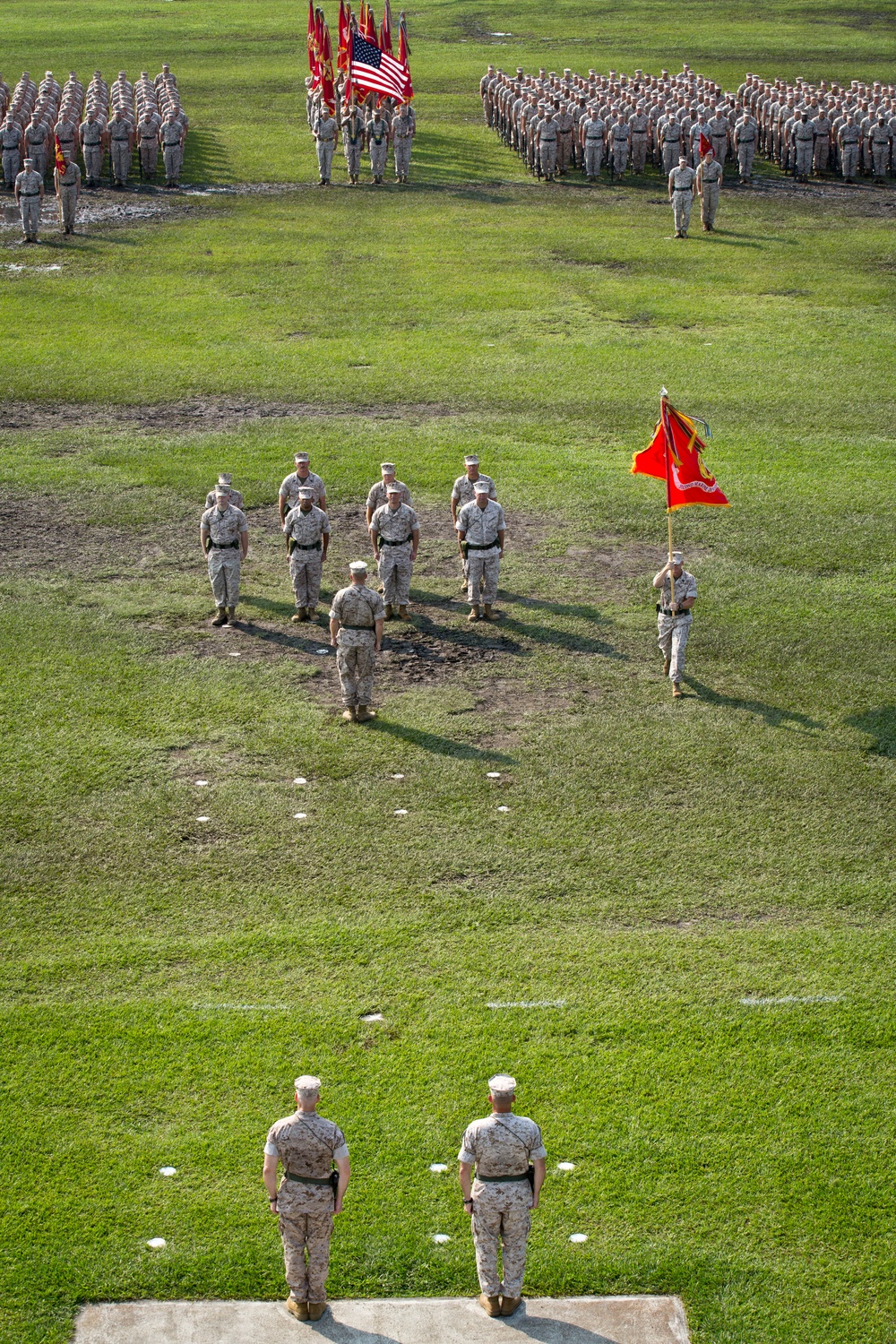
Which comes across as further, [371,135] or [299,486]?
[371,135]

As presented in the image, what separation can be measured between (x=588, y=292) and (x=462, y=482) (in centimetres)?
1478

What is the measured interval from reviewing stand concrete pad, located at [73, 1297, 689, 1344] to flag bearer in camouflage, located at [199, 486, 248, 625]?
34.2 ft

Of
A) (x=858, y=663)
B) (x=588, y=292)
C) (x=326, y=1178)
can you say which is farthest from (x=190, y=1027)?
(x=588, y=292)

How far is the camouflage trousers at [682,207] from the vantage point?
117ft

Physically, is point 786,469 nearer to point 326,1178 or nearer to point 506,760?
point 506,760

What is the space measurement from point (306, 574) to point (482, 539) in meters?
2.11

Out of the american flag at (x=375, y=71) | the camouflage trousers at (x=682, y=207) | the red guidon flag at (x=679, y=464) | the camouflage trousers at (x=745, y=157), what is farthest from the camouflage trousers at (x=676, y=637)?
the camouflage trousers at (x=745, y=157)

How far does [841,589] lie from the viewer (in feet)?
62.8

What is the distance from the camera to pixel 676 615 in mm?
16438

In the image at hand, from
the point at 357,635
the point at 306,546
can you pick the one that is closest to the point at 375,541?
the point at 306,546

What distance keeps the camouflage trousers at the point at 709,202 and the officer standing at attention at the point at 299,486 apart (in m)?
21.1

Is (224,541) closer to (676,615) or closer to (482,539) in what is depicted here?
(482,539)

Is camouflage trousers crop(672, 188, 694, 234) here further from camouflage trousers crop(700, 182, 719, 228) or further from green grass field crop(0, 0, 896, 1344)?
green grass field crop(0, 0, 896, 1344)

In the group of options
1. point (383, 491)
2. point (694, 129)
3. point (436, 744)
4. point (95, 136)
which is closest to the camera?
point (436, 744)
